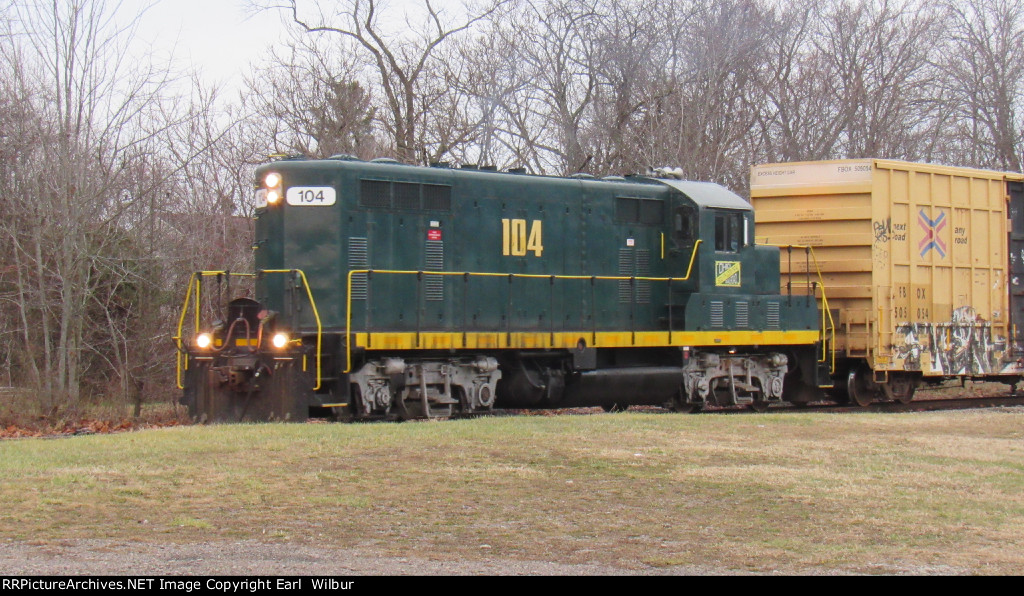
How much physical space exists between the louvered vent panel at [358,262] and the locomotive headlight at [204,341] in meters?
1.95

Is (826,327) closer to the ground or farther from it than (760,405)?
farther from it

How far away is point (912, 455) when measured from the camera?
10.7 m

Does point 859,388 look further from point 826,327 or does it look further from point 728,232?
point 728,232

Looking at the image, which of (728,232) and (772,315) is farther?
(772,315)

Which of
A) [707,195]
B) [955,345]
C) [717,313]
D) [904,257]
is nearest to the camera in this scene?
[717,313]

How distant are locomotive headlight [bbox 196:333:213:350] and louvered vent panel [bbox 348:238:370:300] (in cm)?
195

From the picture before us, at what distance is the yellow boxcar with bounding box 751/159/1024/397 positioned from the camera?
18.6 m

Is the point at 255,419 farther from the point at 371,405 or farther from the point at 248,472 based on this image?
the point at 248,472

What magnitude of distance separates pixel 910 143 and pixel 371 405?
2781cm

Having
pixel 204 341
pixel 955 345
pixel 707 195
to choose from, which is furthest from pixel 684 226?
pixel 204 341

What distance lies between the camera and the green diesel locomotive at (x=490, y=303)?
553 inches

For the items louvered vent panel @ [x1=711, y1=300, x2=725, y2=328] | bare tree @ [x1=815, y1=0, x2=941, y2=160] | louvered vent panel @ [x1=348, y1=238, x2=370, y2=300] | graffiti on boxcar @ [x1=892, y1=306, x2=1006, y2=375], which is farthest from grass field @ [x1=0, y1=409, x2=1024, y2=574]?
bare tree @ [x1=815, y1=0, x2=941, y2=160]

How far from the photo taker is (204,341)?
1405cm

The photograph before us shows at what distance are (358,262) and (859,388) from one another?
1014 centimetres
